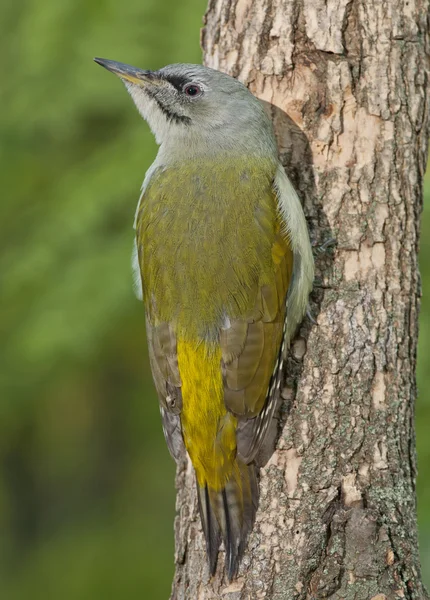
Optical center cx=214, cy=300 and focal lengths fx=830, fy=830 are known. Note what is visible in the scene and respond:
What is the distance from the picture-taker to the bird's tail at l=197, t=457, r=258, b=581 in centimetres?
370

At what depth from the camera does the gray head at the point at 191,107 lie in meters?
4.42

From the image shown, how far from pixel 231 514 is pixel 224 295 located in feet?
3.34

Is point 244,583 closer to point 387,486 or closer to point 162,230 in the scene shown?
point 387,486


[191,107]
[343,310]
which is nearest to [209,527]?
[343,310]

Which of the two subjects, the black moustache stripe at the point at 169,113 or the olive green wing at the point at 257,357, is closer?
the olive green wing at the point at 257,357

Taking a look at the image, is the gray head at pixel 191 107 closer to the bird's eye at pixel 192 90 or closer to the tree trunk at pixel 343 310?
the bird's eye at pixel 192 90

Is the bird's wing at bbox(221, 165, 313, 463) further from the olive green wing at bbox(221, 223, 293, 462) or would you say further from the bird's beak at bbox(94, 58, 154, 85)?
the bird's beak at bbox(94, 58, 154, 85)

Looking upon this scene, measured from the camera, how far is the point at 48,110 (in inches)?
237

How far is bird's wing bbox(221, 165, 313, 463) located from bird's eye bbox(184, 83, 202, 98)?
2.59ft

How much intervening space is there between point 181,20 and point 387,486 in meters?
3.65

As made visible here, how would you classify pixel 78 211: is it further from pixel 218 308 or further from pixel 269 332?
pixel 269 332

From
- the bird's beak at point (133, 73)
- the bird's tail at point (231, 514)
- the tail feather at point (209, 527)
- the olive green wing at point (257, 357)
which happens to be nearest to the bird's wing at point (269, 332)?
the olive green wing at point (257, 357)

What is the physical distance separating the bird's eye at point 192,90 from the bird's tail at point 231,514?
2043 mm

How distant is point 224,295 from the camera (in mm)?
3986
